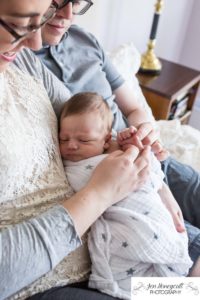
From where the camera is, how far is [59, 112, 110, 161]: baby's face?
1.03m

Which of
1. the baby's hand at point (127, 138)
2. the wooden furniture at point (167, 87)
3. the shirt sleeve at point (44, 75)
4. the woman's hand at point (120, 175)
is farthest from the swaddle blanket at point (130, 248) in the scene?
the wooden furniture at point (167, 87)

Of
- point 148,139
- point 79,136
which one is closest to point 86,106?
point 79,136

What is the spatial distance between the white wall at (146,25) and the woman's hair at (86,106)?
85 cm

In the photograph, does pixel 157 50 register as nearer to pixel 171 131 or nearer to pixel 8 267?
pixel 171 131

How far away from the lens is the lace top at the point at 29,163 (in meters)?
0.82

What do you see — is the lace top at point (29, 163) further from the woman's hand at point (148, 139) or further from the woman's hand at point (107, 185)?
the woman's hand at point (148, 139)

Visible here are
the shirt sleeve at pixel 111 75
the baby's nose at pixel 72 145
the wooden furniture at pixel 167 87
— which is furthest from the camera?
the wooden furniture at pixel 167 87

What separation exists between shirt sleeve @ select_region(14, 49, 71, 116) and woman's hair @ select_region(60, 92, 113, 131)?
0.15 ft

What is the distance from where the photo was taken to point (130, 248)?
0.87 meters

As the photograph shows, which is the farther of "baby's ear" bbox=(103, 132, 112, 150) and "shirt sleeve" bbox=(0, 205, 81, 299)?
"baby's ear" bbox=(103, 132, 112, 150)

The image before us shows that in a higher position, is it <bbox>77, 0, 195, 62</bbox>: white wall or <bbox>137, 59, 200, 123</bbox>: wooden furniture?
<bbox>77, 0, 195, 62</bbox>: white wall

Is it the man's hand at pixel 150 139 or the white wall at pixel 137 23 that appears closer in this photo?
the man's hand at pixel 150 139

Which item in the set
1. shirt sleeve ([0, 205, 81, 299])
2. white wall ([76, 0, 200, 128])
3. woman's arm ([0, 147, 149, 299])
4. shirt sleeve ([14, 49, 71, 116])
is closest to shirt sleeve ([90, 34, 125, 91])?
shirt sleeve ([14, 49, 71, 116])

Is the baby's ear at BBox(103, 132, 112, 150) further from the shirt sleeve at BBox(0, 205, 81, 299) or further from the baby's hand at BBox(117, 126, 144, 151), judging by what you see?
the shirt sleeve at BBox(0, 205, 81, 299)
